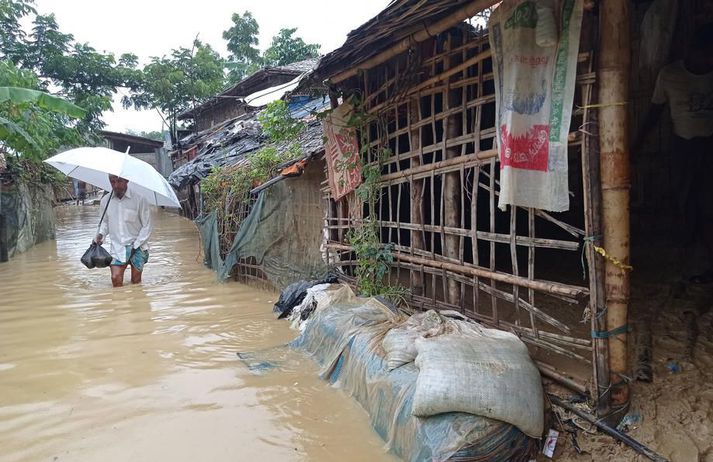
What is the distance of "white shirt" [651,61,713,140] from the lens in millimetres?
4086

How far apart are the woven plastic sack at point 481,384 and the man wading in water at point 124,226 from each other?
5.78 m

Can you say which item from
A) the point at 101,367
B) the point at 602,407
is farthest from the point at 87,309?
the point at 602,407

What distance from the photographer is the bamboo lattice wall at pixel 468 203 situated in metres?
3.00

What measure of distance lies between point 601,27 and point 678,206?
10.9 ft

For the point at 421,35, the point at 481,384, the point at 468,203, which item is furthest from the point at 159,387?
the point at 421,35

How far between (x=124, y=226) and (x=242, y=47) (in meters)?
22.3

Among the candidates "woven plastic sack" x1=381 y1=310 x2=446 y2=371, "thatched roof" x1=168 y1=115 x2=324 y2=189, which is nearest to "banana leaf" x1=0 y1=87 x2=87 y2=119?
"thatched roof" x1=168 y1=115 x2=324 y2=189

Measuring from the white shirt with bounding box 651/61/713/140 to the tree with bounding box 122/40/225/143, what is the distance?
22.2m

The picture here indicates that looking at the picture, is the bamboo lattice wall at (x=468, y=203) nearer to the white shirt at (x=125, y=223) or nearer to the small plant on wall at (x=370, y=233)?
the small plant on wall at (x=370, y=233)

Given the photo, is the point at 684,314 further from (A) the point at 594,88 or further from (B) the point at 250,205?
(B) the point at 250,205

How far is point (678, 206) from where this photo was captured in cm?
523

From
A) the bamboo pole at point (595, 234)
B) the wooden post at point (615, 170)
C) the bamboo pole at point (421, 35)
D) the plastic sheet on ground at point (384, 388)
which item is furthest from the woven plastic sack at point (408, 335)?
the bamboo pole at point (421, 35)

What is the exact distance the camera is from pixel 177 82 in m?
23.1

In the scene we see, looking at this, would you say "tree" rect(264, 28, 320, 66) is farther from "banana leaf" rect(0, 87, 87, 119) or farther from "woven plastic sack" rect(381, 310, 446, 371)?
"woven plastic sack" rect(381, 310, 446, 371)
